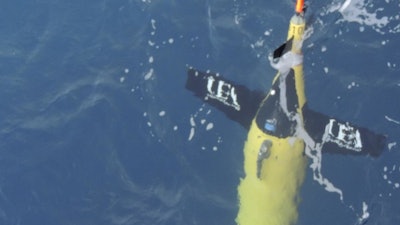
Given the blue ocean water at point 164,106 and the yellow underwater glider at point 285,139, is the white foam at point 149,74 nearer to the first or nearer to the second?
the blue ocean water at point 164,106

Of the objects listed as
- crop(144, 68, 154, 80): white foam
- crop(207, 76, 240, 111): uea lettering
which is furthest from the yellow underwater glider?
crop(144, 68, 154, 80): white foam

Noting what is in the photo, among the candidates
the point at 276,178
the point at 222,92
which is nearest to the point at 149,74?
the point at 222,92

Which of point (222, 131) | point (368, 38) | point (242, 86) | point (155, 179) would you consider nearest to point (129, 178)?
point (155, 179)

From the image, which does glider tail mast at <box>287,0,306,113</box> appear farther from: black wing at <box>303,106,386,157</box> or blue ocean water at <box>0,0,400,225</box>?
blue ocean water at <box>0,0,400,225</box>

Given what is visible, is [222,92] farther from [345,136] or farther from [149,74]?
[345,136]

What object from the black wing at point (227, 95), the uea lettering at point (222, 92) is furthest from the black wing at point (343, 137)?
the uea lettering at point (222, 92)

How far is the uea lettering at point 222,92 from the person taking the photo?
16.4m

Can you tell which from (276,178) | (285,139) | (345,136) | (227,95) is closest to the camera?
(285,139)

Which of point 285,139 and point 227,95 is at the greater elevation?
point 227,95

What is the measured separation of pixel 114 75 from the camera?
18.0 metres

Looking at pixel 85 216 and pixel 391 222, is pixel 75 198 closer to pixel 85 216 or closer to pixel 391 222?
Result: pixel 85 216

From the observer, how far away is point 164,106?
56.6 ft

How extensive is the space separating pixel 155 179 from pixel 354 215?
4.95 meters

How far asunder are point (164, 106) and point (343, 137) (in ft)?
15.5
